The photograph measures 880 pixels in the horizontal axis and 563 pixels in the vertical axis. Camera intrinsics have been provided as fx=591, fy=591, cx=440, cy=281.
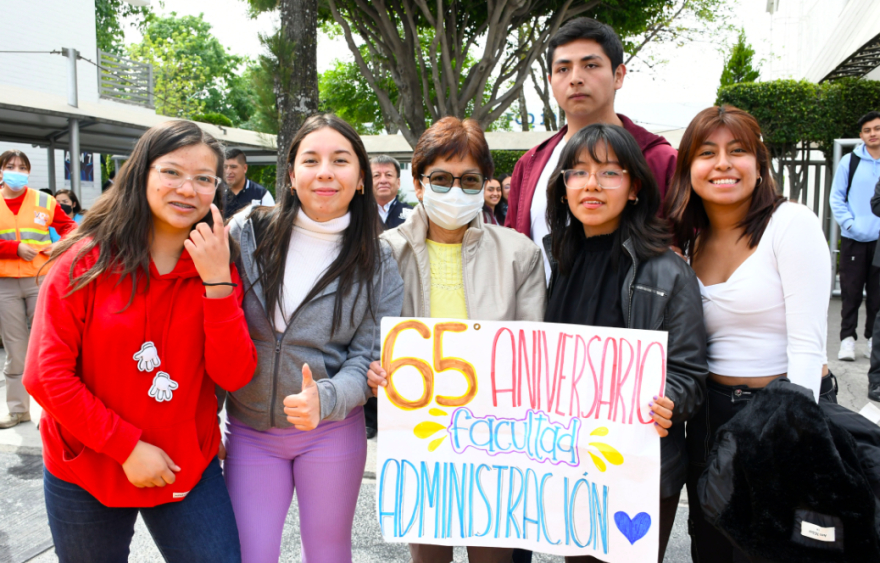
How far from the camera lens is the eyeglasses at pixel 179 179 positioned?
186cm

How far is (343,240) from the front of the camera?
2166 mm

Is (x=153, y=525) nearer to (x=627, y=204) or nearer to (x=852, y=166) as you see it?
(x=627, y=204)

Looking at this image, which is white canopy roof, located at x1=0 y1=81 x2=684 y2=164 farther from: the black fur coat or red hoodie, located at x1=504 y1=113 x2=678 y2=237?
the black fur coat

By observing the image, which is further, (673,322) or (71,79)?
(71,79)

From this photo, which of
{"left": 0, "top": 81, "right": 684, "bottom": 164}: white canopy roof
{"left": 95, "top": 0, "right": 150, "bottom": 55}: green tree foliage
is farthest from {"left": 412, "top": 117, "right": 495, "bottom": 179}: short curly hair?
{"left": 95, "top": 0, "right": 150, "bottom": 55}: green tree foliage

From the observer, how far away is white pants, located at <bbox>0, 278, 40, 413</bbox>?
4812mm

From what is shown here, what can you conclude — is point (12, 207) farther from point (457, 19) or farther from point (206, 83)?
point (206, 83)

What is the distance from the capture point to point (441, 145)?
2219mm

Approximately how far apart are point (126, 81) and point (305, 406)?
75.9 feet

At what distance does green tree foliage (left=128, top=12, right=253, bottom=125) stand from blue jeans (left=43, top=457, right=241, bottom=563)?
44788 millimetres

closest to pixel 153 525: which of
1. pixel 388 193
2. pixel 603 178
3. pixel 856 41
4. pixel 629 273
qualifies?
pixel 629 273

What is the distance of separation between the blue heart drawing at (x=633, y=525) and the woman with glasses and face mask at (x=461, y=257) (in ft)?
1.68

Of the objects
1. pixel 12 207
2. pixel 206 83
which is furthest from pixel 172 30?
pixel 12 207

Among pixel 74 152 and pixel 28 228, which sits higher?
pixel 74 152
